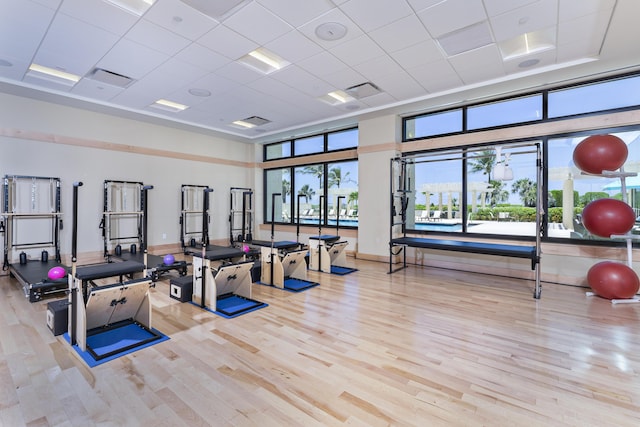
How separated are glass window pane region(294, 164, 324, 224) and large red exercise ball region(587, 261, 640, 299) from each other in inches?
224

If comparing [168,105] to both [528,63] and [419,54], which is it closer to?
[419,54]

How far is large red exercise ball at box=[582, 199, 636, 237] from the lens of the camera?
3.79 meters

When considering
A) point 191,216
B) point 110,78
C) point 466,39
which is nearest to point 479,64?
point 466,39

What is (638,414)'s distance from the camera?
1848 millimetres

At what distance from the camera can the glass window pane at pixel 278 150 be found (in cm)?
905

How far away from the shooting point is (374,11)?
3.17m

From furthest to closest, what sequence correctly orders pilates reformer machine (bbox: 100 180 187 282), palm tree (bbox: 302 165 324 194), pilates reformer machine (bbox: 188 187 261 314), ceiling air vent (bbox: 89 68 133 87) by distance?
palm tree (bbox: 302 165 324 194) → pilates reformer machine (bbox: 100 180 187 282) → ceiling air vent (bbox: 89 68 133 87) → pilates reformer machine (bbox: 188 187 261 314)

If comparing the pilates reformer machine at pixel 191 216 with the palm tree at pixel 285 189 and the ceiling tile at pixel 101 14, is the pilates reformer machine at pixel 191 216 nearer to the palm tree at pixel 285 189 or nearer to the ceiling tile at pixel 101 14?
the palm tree at pixel 285 189

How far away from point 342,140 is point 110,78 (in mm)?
4908

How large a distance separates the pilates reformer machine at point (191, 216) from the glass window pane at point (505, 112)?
253 inches

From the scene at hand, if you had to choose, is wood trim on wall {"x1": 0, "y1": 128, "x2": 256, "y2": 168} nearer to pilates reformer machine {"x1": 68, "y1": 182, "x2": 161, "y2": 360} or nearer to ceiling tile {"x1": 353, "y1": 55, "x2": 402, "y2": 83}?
pilates reformer machine {"x1": 68, "y1": 182, "x2": 161, "y2": 360}

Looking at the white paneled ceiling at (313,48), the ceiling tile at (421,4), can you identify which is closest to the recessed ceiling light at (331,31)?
the white paneled ceiling at (313,48)

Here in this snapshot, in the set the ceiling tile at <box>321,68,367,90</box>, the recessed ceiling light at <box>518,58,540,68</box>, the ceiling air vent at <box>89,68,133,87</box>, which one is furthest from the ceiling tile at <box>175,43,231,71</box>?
the recessed ceiling light at <box>518,58,540,68</box>

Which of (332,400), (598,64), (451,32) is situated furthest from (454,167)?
(332,400)
